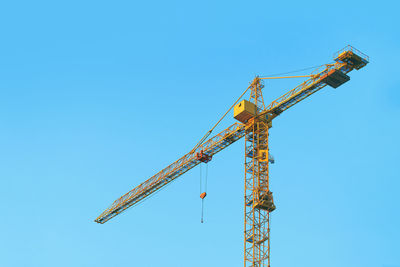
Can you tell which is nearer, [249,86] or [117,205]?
[249,86]

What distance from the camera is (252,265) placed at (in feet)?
258

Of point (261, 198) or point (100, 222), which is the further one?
point (100, 222)

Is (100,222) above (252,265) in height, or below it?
above

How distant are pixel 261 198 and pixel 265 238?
16.9ft

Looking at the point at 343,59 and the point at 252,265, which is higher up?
the point at 343,59

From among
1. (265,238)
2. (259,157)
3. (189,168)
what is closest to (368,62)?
(259,157)

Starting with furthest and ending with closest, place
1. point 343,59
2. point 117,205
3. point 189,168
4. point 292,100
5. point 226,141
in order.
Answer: point 117,205
point 189,168
point 226,141
point 292,100
point 343,59

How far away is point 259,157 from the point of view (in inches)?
3302

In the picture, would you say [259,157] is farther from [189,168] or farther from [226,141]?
[189,168]

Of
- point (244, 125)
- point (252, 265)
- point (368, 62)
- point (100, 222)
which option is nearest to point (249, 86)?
point (244, 125)

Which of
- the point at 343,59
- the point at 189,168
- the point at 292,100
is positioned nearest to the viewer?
the point at 343,59

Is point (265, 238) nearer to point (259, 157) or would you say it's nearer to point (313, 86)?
point (259, 157)

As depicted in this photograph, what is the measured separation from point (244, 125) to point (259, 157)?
5714 millimetres

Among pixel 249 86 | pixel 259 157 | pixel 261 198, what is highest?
pixel 249 86
